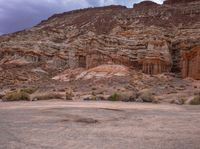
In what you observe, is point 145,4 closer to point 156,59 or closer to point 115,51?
point 115,51

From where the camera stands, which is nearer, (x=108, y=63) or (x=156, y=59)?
(x=156, y=59)

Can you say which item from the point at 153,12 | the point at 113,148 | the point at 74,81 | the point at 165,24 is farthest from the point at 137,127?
the point at 153,12

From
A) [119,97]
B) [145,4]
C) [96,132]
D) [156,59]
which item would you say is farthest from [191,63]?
[145,4]

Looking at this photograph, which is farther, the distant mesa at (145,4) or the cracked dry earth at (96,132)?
the distant mesa at (145,4)

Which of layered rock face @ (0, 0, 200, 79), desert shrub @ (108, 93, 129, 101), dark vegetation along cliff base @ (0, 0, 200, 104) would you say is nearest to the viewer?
desert shrub @ (108, 93, 129, 101)

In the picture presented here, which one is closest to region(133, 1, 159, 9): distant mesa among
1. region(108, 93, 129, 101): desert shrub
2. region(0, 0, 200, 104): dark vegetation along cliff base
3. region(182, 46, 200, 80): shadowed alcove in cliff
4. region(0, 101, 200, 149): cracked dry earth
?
region(0, 0, 200, 104): dark vegetation along cliff base

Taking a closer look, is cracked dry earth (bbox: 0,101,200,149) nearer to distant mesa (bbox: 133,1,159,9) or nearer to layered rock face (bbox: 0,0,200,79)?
layered rock face (bbox: 0,0,200,79)

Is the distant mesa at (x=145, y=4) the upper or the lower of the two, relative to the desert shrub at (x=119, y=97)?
upper

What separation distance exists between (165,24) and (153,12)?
1146 cm

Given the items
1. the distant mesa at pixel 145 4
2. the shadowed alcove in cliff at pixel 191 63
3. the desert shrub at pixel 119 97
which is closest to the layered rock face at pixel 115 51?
the shadowed alcove in cliff at pixel 191 63

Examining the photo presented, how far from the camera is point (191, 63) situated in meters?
42.4

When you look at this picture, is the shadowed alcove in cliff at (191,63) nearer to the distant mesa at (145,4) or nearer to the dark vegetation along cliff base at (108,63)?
the dark vegetation along cliff base at (108,63)

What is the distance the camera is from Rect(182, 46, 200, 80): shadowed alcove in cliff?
135 ft

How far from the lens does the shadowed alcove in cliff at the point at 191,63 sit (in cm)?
4118
